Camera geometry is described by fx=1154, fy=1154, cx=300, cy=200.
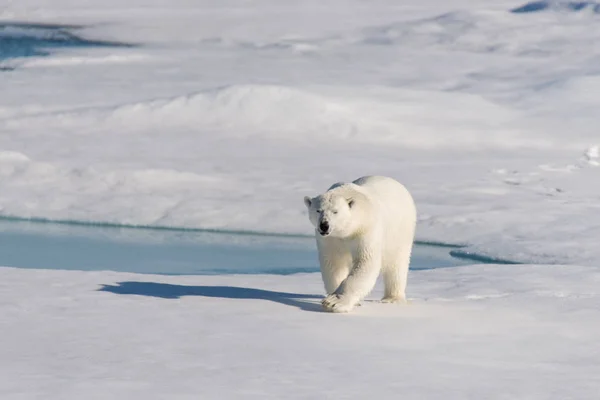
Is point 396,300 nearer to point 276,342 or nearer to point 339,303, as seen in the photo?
point 339,303

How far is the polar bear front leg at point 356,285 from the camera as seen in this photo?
447 cm

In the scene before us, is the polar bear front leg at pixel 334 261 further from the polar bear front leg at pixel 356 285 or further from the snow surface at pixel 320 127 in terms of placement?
the snow surface at pixel 320 127

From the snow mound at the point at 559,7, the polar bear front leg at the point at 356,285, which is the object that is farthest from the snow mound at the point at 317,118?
the snow mound at the point at 559,7

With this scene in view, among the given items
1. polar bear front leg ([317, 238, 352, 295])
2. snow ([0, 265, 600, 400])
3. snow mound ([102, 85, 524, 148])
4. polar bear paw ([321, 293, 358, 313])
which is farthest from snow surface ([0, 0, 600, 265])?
polar bear paw ([321, 293, 358, 313])

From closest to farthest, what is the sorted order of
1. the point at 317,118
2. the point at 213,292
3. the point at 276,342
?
1. the point at 276,342
2. the point at 213,292
3. the point at 317,118

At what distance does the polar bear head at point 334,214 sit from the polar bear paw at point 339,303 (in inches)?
9.6

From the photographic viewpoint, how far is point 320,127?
11352 mm

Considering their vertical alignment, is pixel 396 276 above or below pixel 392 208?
below

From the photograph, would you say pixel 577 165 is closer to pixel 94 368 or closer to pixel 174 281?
pixel 174 281

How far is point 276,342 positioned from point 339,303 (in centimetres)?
59

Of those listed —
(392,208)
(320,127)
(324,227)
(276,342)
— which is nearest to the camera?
(276,342)

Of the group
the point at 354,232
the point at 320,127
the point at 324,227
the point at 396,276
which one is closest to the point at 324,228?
the point at 324,227

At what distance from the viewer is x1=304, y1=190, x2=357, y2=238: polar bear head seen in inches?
170

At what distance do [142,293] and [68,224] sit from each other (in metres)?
3.89
